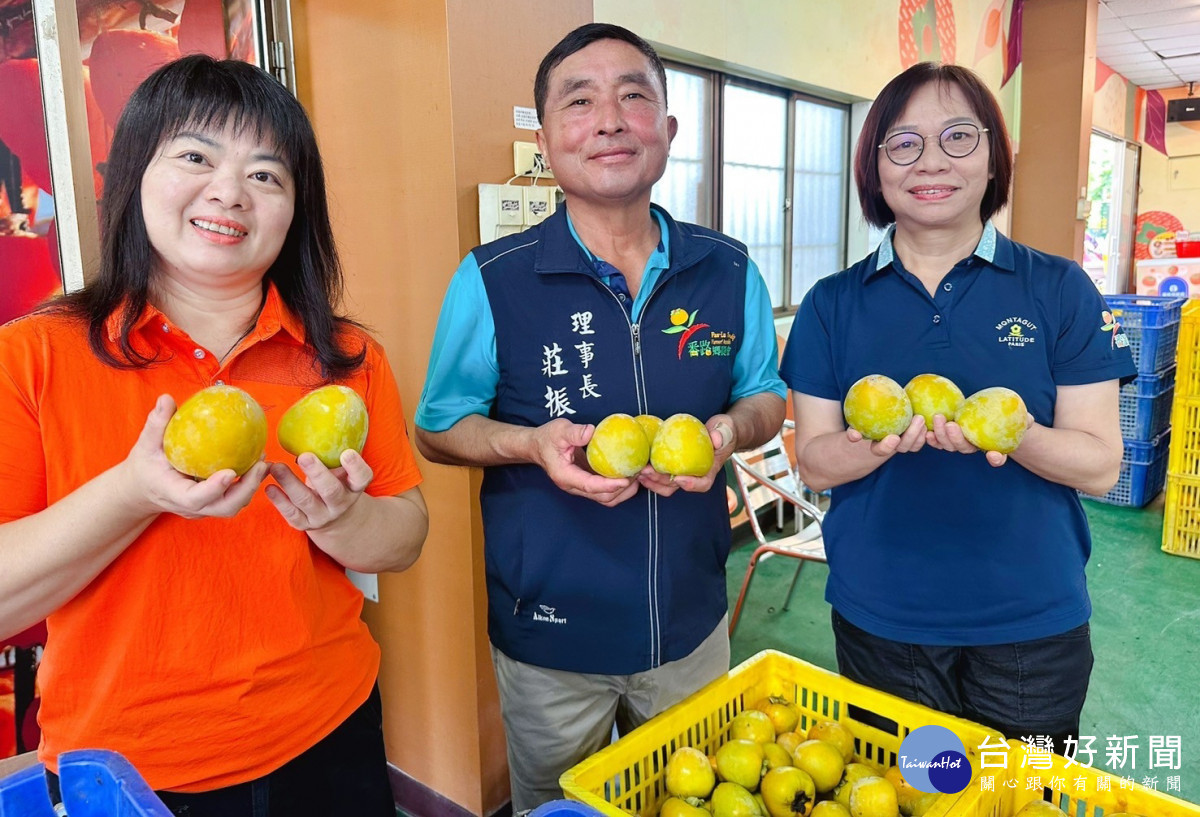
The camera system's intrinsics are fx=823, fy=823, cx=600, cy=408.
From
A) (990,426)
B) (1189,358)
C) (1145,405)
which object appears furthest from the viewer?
(1145,405)

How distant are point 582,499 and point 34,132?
1.47 meters

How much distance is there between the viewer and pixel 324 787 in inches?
46.5

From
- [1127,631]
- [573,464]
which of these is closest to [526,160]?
[573,464]

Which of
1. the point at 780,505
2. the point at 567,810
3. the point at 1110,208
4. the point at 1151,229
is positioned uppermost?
the point at 1110,208

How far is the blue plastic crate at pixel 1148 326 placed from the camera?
14.9 feet

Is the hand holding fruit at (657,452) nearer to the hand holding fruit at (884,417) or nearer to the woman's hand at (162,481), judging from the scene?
the hand holding fruit at (884,417)

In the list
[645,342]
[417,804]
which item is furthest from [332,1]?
[417,804]

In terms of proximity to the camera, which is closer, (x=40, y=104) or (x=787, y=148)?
(x=40, y=104)

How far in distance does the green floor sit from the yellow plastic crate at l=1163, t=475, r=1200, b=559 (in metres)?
0.07

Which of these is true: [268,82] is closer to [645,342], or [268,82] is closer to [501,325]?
[501,325]

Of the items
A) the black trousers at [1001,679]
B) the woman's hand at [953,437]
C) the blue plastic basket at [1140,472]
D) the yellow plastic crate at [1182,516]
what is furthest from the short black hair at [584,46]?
the blue plastic basket at [1140,472]

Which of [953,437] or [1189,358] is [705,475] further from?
[1189,358]

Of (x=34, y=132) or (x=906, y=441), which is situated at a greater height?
(x=34, y=132)

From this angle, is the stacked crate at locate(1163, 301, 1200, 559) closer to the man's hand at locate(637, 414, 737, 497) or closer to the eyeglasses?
the eyeglasses
